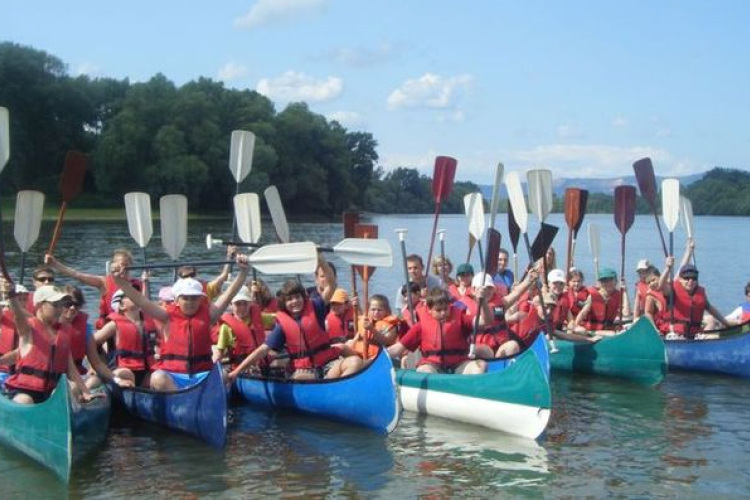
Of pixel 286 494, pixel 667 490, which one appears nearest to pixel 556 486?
pixel 667 490

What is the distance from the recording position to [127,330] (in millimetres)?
8125

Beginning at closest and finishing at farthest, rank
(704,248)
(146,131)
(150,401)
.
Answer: (150,401) < (704,248) < (146,131)

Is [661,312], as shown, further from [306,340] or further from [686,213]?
[306,340]

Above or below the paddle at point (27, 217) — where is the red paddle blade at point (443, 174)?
above

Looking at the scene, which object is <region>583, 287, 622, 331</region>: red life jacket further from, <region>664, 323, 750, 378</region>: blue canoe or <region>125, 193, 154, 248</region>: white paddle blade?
<region>125, 193, 154, 248</region>: white paddle blade

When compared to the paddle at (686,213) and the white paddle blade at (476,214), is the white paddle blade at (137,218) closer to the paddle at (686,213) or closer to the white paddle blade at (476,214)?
the white paddle blade at (476,214)

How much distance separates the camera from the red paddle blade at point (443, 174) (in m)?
11.6

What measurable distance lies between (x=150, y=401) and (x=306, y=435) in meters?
1.33

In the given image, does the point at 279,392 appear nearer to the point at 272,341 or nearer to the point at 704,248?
the point at 272,341

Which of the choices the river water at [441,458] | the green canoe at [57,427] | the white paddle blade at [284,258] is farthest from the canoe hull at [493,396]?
the green canoe at [57,427]

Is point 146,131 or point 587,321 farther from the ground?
point 146,131

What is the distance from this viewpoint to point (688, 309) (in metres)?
11.3

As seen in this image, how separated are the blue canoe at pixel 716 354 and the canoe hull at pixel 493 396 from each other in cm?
326

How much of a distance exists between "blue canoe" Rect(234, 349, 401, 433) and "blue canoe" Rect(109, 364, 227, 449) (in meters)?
1.07
